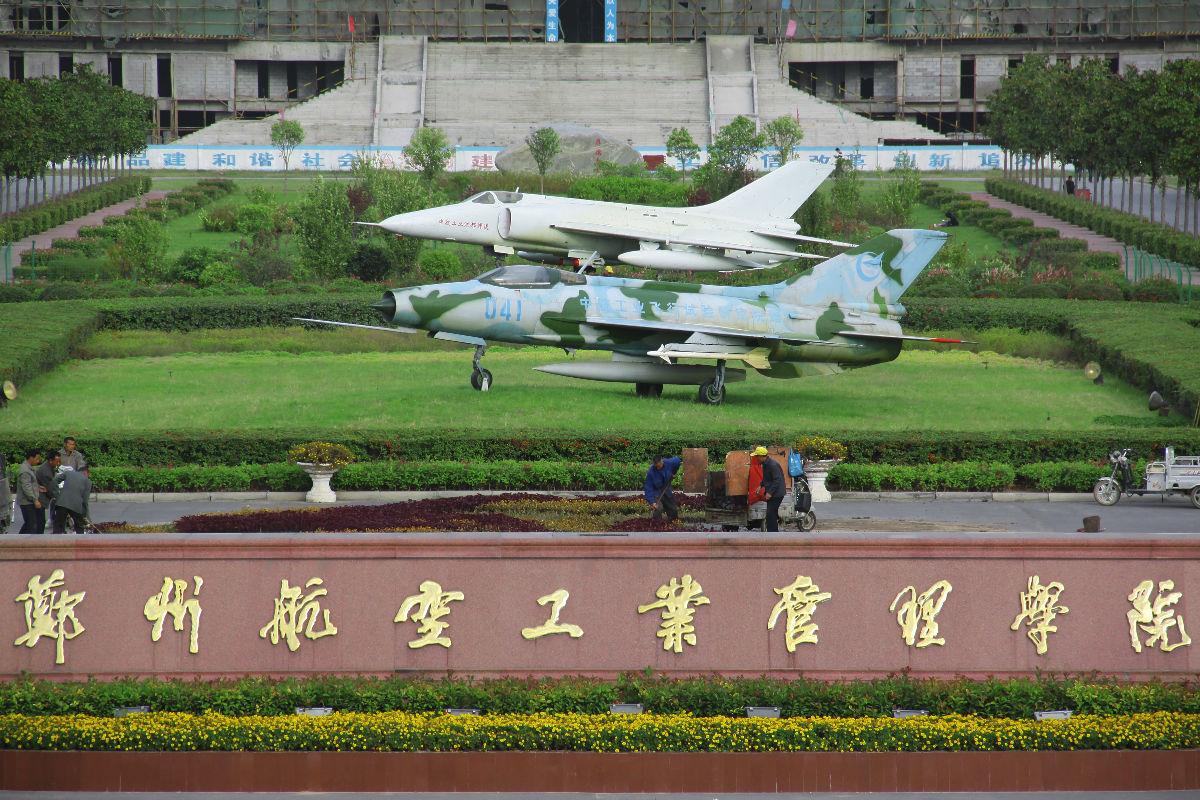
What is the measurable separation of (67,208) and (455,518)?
179 ft

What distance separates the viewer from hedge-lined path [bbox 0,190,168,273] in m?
63.3

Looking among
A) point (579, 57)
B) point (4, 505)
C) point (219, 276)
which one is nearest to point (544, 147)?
point (219, 276)

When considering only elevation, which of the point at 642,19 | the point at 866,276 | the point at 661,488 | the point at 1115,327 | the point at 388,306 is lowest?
the point at 661,488

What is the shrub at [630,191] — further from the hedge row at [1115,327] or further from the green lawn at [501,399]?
the green lawn at [501,399]

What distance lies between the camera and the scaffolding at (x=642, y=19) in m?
113

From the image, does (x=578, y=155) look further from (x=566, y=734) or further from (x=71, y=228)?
(x=566, y=734)

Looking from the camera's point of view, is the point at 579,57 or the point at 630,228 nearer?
the point at 630,228

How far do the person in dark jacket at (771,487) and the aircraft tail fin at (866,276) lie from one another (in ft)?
47.8

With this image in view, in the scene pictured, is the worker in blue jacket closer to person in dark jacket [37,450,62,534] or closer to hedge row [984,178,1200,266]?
person in dark jacket [37,450,62,534]

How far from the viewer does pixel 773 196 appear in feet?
155

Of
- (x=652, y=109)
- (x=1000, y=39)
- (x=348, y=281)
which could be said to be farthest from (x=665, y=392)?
(x=1000, y=39)

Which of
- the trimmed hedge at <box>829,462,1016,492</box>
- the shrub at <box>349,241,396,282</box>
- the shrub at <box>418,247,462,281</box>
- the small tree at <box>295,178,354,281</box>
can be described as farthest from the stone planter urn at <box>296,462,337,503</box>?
the shrub at <box>349,241,396,282</box>

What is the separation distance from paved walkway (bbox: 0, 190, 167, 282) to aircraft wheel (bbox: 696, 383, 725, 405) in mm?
30784

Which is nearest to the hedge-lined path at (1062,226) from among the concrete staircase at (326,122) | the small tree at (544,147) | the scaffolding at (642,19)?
the small tree at (544,147)
